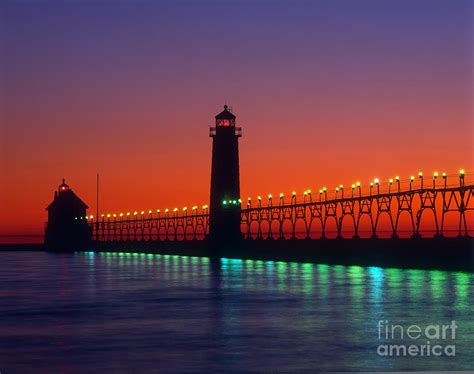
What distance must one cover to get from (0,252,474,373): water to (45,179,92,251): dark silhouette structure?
9127 centimetres

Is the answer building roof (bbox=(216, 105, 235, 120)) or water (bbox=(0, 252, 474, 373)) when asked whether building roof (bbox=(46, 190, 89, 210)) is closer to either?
building roof (bbox=(216, 105, 235, 120))

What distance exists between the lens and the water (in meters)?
17.7

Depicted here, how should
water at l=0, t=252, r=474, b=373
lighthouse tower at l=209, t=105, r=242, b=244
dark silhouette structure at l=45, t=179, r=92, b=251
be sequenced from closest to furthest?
water at l=0, t=252, r=474, b=373 < lighthouse tower at l=209, t=105, r=242, b=244 < dark silhouette structure at l=45, t=179, r=92, b=251

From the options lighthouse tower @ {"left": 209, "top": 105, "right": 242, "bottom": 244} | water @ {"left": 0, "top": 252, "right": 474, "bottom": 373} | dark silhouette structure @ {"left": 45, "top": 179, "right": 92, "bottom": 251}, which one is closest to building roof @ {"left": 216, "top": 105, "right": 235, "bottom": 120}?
lighthouse tower @ {"left": 209, "top": 105, "right": 242, "bottom": 244}

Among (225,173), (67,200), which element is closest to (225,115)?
(225,173)

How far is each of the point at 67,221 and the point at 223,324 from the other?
111751 millimetres

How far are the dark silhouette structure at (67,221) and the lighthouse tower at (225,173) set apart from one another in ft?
171

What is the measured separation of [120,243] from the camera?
126875mm

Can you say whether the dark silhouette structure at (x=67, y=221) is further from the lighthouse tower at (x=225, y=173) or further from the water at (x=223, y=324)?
the water at (x=223, y=324)

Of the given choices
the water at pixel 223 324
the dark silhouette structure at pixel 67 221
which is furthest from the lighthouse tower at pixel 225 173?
the dark silhouette structure at pixel 67 221

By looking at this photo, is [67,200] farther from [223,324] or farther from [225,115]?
[223,324]

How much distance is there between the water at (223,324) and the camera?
57.9 feet

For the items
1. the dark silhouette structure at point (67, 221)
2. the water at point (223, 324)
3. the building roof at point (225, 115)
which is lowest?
the water at point (223, 324)

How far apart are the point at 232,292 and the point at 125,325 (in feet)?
41.9
